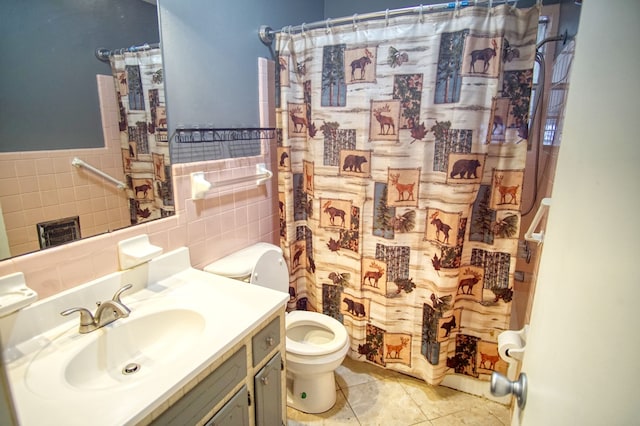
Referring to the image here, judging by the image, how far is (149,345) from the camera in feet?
4.01

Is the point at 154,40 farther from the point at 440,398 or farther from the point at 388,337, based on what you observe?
the point at 440,398

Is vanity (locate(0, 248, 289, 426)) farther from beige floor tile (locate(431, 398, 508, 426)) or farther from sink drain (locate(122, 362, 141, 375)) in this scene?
beige floor tile (locate(431, 398, 508, 426))

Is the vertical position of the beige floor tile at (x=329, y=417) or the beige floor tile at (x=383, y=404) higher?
the beige floor tile at (x=383, y=404)

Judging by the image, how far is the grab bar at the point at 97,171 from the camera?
1.14 meters

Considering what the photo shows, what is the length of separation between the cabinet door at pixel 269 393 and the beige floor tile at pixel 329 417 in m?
0.40

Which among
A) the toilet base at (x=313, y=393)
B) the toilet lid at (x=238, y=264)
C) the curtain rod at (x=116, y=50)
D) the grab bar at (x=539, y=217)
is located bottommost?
the toilet base at (x=313, y=393)

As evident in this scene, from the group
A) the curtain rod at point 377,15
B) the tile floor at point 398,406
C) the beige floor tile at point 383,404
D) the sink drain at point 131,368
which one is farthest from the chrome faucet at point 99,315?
the curtain rod at point 377,15

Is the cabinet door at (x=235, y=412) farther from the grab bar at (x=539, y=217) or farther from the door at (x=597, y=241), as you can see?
the grab bar at (x=539, y=217)

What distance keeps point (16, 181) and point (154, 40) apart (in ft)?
2.37

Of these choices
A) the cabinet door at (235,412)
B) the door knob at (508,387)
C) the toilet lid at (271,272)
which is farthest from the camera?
the toilet lid at (271,272)

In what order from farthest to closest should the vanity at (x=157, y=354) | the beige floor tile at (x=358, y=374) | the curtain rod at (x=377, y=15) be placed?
the beige floor tile at (x=358, y=374), the curtain rod at (x=377, y=15), the vanity at (x=157, y=354)

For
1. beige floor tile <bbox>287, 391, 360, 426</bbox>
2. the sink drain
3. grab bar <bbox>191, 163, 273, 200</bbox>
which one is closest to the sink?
the sink drain

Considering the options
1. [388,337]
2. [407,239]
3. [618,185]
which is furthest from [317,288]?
[618,185]

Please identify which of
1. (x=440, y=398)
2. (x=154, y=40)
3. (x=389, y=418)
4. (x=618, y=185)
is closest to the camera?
(x=618, y=185)
